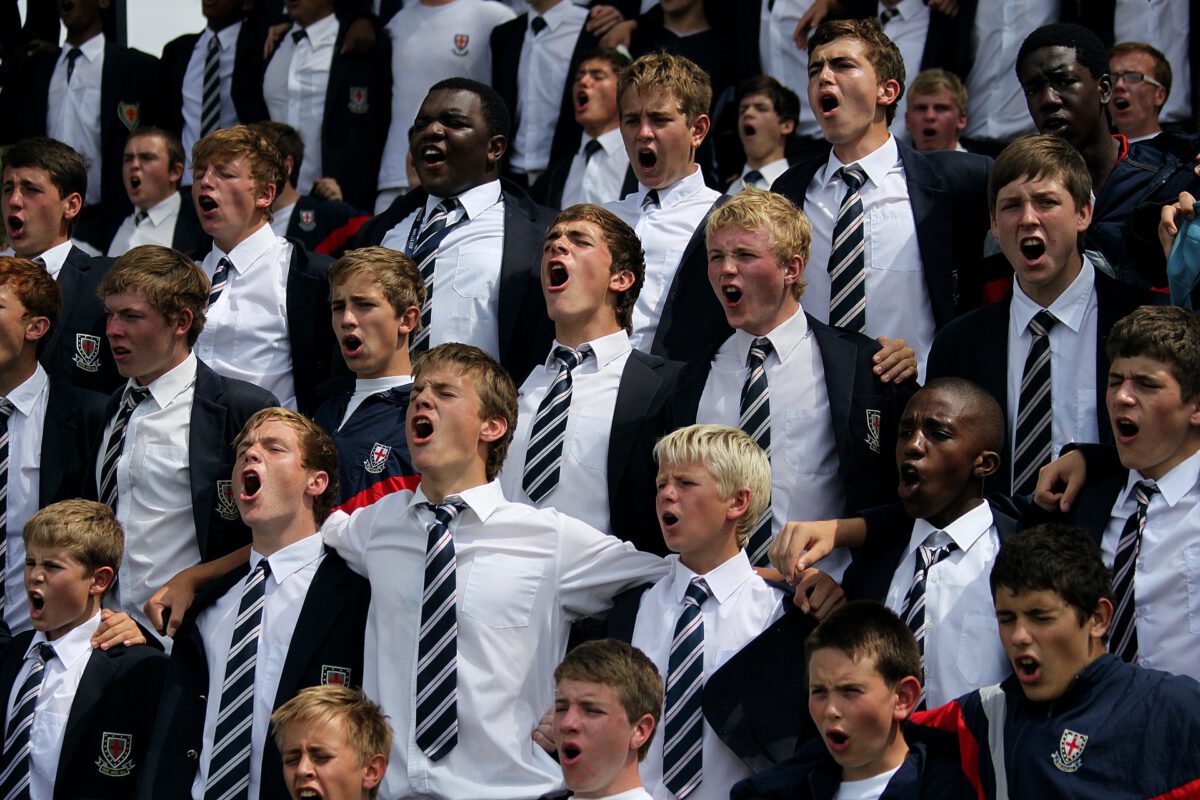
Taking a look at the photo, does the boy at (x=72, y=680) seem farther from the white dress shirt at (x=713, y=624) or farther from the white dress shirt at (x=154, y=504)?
the white dress shirt at (x=713, y=624)

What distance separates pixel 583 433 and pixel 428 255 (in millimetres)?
1521

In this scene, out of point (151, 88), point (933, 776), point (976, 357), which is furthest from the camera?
point (151, 88)

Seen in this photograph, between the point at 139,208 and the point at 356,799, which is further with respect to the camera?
the point at 139,208

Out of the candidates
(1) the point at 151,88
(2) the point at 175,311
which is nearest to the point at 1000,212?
(2) the point at 175,311

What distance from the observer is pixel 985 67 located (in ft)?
30.7

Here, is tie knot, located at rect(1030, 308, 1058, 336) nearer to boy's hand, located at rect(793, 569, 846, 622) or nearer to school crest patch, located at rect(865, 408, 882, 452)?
school crest patch, located at rect(865, 408, 882, 452)

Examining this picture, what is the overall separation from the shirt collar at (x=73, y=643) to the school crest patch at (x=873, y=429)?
8.72ft

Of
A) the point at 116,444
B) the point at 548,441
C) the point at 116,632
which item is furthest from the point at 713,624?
the point at 116,444

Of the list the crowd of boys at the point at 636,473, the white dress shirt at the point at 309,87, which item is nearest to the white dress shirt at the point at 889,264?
the crowd of boys at the point at 636,473

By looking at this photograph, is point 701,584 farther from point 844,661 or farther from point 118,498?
point 118,498

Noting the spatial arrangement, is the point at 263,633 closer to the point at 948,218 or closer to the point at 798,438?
the point at 798,438

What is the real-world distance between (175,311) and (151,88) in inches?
169

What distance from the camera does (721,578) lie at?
Result: 5.69 m

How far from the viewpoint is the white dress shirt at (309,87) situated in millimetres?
10328
